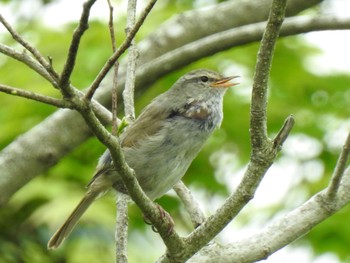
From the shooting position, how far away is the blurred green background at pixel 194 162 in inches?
267

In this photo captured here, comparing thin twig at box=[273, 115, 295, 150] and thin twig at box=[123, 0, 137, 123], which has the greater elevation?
thin twig at box=[123, 0, 137, 123]

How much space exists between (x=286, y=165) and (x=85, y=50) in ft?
8.19

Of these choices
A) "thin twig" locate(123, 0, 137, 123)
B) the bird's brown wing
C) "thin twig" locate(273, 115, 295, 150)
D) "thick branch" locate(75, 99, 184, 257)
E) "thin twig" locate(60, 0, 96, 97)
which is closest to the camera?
"thin twig" locate(60, 0, 96, 97)

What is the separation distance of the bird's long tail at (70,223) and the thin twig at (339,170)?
1778mm

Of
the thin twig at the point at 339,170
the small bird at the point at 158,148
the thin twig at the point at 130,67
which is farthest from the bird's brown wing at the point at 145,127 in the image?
the thin twig at the point at 339,170

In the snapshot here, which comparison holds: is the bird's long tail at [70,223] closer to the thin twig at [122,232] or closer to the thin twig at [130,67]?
the thin twig at [122,232]

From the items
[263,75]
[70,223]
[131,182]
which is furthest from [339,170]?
[70,223]

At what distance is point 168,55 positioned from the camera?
6.08m

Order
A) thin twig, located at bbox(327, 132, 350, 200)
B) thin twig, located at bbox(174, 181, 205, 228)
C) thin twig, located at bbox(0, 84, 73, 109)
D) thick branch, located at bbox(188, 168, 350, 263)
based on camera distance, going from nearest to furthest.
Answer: thin twig, located at bbox(0, 84, 73, 109) → thin twig, located at bbox(327, 132, 350, 200) → thick branch, located at bbox(188, 168, 350, 263) → thin twig, located at bbox(174, 181, 205, 228)

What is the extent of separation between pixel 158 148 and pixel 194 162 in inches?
79.4

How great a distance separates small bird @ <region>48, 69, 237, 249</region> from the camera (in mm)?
5281

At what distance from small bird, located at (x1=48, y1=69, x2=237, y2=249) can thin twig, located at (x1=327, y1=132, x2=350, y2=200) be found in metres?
1.27

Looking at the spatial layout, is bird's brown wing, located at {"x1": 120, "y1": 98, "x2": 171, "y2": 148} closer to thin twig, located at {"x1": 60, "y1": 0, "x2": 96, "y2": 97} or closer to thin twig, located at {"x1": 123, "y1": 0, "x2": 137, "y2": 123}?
thin twig, located at {"x1": 123, "y1": 0, "x2": 137, "y2": 123}

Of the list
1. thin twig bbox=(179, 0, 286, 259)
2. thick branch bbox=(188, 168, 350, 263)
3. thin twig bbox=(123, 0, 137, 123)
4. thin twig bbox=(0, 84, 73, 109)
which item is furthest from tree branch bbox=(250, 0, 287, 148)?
thin twig bbox=(123, 0, 137, 123)
